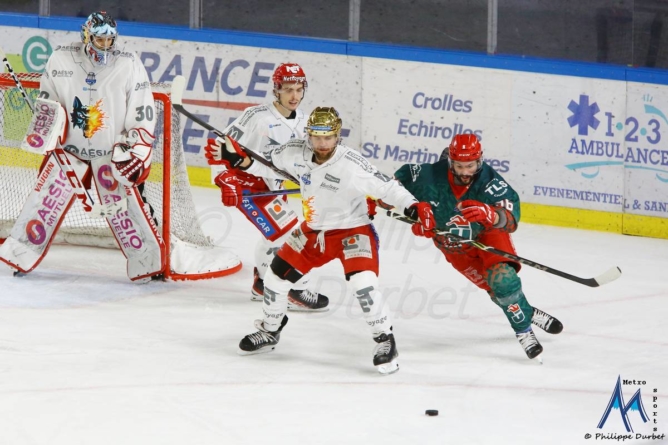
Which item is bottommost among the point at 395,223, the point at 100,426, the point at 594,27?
the point at 100,426

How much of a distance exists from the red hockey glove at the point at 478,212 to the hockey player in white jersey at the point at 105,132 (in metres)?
1.74

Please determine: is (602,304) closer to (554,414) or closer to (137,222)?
(554,414)

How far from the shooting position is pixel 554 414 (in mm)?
4211

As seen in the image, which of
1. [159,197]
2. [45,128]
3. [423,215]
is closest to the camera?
[423,215]

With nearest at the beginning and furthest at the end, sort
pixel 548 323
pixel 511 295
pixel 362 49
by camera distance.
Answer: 1. pixel 511 295
2. pixel 548 323
3. pixel 362 49

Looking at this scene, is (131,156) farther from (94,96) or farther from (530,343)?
(530,343)

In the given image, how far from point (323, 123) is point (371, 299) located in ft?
2.36

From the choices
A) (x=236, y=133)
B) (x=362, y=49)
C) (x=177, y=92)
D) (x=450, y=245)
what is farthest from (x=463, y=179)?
(x=362, y=49)

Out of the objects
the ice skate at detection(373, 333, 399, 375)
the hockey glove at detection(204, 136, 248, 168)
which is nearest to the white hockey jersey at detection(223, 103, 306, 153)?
the hockey glove at detection(204, 136, 248, 168)

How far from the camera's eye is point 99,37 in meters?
5.56

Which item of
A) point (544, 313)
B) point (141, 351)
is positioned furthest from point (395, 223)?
point (141, 351)

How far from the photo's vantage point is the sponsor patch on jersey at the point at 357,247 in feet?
15.3

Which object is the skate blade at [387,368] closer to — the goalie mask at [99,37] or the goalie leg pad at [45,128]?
the goalie leg pad at [45,128]

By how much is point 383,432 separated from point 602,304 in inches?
84.0
